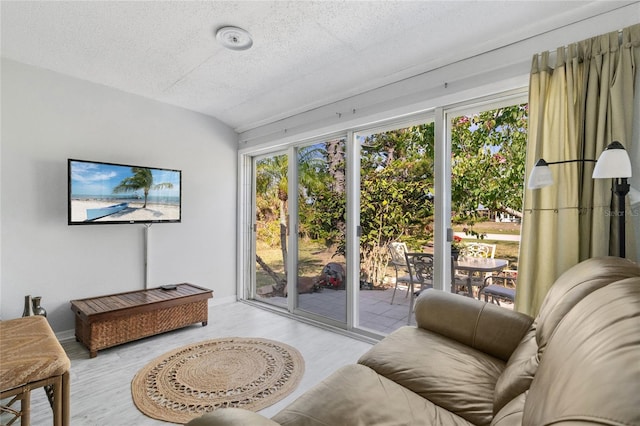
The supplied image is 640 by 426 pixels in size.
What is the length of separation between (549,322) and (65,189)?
384 cm

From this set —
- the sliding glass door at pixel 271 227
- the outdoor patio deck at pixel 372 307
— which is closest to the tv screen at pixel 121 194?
the sliding glass door at pixel 271 227

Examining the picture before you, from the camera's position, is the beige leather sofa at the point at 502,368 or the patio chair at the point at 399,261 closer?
the beige leather sofa at the point at 502,368

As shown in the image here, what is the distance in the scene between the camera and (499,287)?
7.86 feet

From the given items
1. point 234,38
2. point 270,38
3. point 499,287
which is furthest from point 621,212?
point 234,38

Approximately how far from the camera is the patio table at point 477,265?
2.39 meters

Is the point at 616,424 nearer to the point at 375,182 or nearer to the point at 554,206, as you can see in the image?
the point at 554,206

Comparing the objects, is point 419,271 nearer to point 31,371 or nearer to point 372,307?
point 372,307

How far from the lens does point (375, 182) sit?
315cm

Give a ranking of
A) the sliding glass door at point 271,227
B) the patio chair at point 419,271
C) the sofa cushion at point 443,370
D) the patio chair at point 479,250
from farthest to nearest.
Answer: the sliding glass door at point 271,227
the patio chair at point 419,271
the patio chair at point 479,250
the sofa cushion at point 443,370

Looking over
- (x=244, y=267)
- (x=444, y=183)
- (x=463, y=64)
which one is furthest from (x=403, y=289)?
(x=244, y=267)

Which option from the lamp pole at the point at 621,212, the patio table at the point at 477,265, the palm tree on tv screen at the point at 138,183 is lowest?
the patio table at the point at 477,265

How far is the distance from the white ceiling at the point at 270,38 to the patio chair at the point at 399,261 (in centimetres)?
156

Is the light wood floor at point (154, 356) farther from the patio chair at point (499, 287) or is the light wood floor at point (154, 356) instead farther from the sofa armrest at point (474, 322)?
the patio chair at point (499, 287)

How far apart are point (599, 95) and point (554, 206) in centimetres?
68
